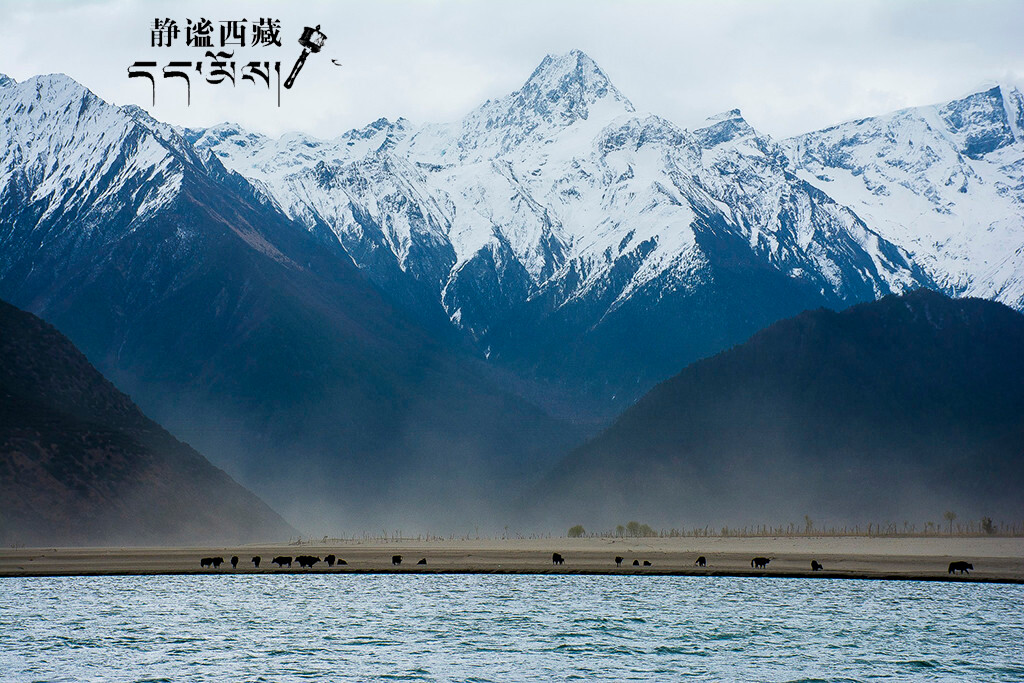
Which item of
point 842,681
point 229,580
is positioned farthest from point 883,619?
point 229,580

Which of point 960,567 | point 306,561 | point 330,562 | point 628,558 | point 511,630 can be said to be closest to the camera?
point 511,630

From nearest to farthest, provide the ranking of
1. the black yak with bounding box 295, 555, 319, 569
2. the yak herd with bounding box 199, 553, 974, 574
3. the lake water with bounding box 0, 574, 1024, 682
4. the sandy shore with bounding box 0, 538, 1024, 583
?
the lake water with bounding box 0, 574, 1024, 682 → the sandy shore with bounding box 0, 538, 1024, 583 → the yak herd with bounding box 199, 553, 974, 574 → the black yak with bounding box 295, 555, 319, 569

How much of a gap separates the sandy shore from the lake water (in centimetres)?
692

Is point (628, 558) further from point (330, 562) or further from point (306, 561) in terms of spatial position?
point (306, 561)

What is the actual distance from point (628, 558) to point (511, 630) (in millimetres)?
60262

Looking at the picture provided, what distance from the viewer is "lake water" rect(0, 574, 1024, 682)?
71875 millimetres

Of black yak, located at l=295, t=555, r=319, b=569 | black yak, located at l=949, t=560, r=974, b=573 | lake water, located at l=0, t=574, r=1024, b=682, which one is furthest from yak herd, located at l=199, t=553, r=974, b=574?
black yak, located at l=949, t=560, r=974, b=573

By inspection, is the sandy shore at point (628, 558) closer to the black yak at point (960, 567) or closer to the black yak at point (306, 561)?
the black yak at point (960, 567)

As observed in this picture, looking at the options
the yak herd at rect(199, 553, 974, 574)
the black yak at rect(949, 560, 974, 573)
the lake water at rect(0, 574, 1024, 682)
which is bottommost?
the lake water at rect(0, 574, 1024, 682)

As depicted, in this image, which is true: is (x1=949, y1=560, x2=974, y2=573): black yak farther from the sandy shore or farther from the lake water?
the lake water

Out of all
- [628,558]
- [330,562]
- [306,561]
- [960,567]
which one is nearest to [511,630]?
[960,567]

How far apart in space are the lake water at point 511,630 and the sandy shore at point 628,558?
692 centimetres

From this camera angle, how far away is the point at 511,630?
87625 mm

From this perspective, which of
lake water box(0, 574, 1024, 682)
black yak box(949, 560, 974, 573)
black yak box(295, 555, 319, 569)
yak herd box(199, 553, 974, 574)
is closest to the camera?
lake water box(0, 574, 1024, 682)
